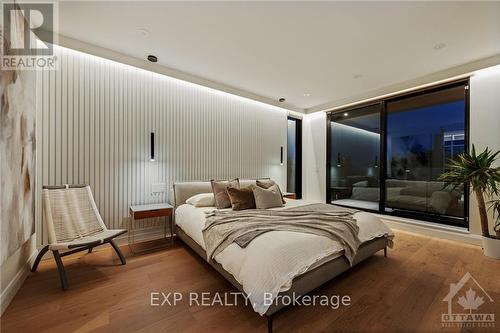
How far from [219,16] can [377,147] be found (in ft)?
13.3

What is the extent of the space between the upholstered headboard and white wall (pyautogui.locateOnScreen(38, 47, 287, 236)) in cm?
22

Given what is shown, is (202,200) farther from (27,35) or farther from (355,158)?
(355,158)

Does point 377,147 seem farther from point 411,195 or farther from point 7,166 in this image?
point 7,166

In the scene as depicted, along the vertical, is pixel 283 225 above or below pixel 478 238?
above

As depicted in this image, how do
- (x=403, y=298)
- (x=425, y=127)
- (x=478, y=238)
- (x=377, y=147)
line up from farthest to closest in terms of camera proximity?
(x=377, y=147), (x=425, y=127), (x=478, y=238), (x=403, y=298)

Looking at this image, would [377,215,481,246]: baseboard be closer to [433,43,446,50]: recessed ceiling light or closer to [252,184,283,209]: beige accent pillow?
[252,184,283,209]: beige accent pillow

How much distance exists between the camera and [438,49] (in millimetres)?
2857

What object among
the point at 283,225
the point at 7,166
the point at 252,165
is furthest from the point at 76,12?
the point at 252,165

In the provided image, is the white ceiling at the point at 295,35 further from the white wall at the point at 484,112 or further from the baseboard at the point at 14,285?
the baseboard at the point at 14,285

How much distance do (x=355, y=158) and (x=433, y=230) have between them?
2024 millimetres

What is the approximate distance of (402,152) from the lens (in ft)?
13.7

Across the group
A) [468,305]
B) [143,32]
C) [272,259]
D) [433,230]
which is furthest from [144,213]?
[433,230]

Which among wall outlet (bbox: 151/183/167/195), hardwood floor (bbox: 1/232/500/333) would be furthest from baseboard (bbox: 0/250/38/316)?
wall outlet (bbox: 151/183/167/195)

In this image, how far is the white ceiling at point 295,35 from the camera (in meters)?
2.17
